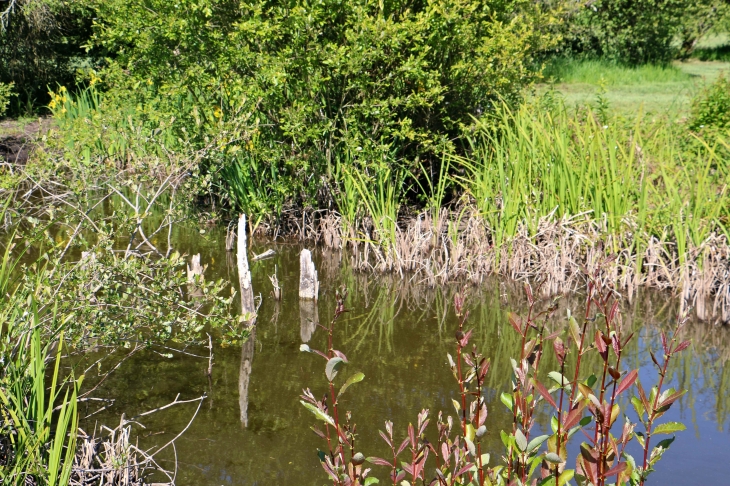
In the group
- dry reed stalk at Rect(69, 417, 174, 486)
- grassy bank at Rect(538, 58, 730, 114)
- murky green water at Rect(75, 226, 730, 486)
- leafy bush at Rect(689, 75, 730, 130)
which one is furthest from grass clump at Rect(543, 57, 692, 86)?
dry reed stalk at Rect(69, 417, 174, 486)

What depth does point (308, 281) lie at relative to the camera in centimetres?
735

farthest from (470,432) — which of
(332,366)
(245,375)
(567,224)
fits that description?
(567,224)

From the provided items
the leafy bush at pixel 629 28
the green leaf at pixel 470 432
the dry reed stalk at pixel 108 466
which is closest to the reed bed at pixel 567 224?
the dry reed stalk at pixel 108 466

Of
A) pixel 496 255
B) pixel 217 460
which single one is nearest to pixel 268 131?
pixel 496 255

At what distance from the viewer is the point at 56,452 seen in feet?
10.3

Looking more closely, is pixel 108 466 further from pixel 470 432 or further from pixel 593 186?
pixel 593 186

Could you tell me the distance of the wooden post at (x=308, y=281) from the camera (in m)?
7.29

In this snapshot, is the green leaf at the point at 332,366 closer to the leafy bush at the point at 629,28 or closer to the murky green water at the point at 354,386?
the murky green water at the point at 354,386

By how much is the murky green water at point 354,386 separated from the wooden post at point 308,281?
0.13 m

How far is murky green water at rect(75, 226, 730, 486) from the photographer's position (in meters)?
4.68

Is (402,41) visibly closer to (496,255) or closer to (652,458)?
(496,255)

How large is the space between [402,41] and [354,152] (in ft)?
4.06

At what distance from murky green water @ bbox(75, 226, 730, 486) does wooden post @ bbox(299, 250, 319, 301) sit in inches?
5.1

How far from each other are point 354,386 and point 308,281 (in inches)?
75.6
